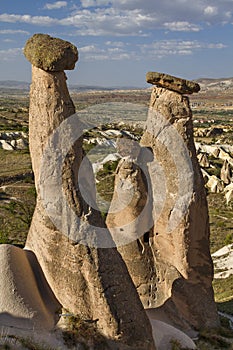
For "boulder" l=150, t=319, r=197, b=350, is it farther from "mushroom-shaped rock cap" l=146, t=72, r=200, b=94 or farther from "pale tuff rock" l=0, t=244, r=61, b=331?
"mushroom-shaped rock cap" l=146, t=72, r=200, b=94

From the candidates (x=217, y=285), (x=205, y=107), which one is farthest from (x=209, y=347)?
(x=205, y=107)

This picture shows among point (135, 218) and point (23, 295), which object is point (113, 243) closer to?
point (23, 295)

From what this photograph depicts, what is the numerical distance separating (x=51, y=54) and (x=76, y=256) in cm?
283

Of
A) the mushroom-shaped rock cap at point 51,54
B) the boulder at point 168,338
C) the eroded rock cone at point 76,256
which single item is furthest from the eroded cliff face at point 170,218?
the mushroom-shaped rock cap at point 51,54

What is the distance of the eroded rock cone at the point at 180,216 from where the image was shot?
28.7 feet

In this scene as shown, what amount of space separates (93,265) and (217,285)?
10467 millimetres

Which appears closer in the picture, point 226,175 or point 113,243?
point 113,243

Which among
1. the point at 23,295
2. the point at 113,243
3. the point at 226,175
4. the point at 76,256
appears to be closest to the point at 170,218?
the point at 113,243

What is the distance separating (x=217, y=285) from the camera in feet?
50.3

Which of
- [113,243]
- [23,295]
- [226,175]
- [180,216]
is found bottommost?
[226,175]

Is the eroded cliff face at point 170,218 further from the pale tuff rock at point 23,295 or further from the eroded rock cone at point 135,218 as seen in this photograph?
the pale tuff rock at point 23,295

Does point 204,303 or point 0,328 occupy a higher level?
point 0,328

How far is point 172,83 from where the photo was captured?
8.70m

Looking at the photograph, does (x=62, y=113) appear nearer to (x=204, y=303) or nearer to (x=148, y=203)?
(x=148, y=203)
